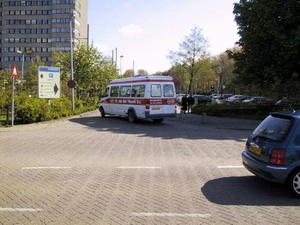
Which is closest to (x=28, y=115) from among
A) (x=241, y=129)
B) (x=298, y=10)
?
(x=241, y=129)

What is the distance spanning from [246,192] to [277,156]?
86cm

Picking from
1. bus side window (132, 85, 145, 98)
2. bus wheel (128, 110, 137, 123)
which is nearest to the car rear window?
bus side window (132, 85, 145, 98)

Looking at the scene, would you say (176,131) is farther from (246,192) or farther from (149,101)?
(246,192)

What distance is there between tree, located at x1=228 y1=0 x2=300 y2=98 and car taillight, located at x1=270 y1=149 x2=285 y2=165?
41.7ft

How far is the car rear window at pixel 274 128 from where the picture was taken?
5.17 metres

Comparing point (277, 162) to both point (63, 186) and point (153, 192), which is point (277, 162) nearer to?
point (153, 192)

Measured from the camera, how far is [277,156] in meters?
5.00

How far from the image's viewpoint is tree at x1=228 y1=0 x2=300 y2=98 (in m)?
16.8

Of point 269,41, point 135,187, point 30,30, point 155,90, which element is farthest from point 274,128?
point 30,30

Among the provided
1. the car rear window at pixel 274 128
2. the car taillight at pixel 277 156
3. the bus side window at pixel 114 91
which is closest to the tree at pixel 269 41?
the bus side window at pixel 114 91

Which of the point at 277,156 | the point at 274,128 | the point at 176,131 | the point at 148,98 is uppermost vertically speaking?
the point at 148,98

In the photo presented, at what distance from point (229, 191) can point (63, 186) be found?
10.00 feet

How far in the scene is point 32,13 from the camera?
86.9 m

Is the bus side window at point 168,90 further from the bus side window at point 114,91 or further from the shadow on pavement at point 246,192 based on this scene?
the shadow on pavement at point 246,192
